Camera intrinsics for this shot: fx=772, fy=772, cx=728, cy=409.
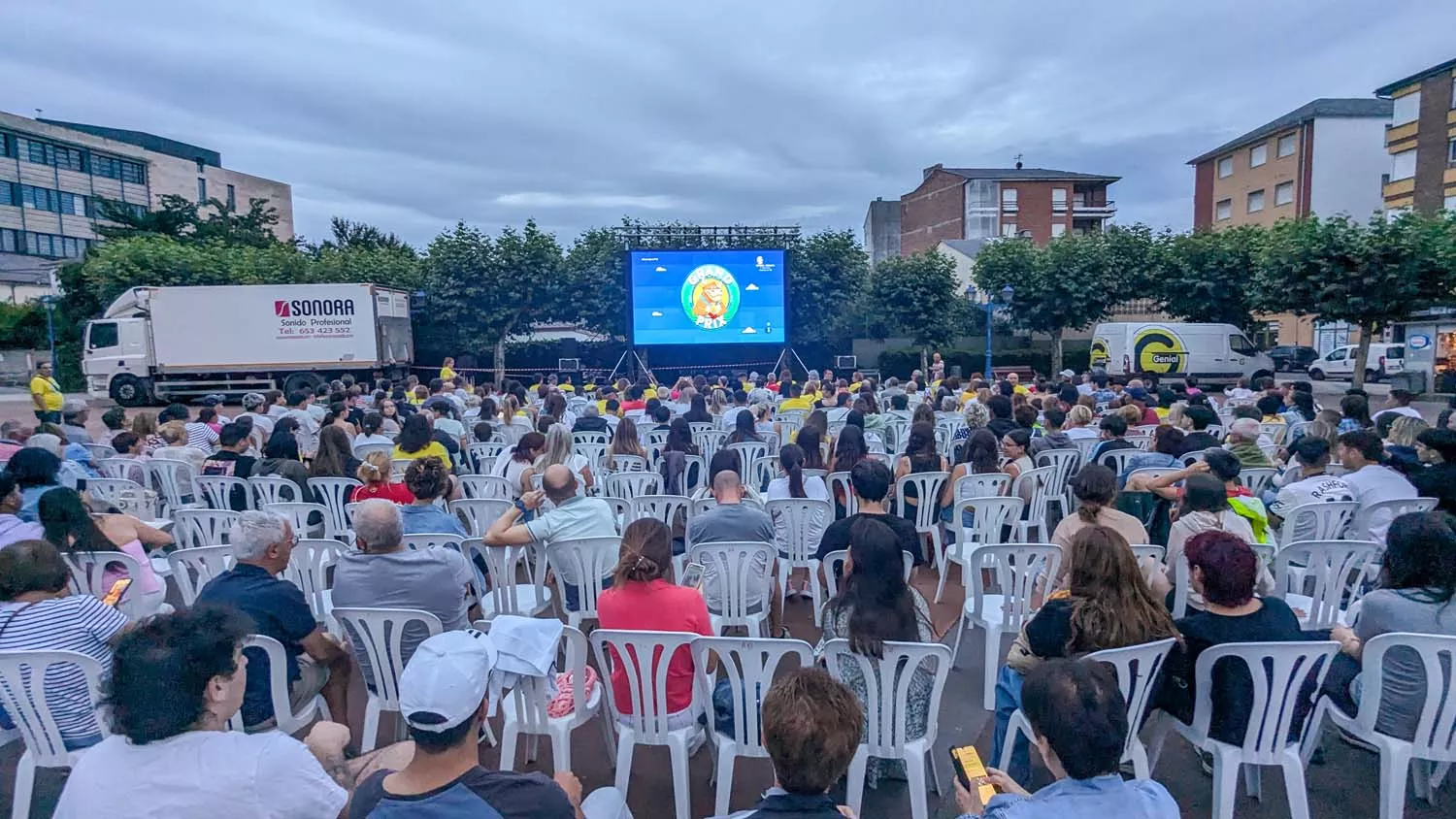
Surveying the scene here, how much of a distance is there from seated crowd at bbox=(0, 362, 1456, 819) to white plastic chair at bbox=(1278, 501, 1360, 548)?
3 centimetres

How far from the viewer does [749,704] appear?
2.49 m

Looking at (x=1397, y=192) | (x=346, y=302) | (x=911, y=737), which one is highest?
(x=1397, y=192)

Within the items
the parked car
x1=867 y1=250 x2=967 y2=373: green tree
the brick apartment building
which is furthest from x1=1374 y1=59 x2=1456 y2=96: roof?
x1=867 y1=250 x2=967 y2=373: green tree

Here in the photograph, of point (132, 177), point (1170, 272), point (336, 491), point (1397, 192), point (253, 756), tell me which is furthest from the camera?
point (132, 177)

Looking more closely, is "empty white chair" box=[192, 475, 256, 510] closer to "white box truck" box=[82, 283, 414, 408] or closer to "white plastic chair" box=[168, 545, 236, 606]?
"white plastic chair" box=[168, 545, 236, 606]

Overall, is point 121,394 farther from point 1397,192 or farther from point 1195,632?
point 1397,192

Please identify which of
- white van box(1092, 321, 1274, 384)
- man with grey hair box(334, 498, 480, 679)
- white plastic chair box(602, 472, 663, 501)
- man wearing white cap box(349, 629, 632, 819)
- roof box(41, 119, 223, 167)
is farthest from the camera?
roof box(41, 119, 223, 167)

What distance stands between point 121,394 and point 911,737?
23.2 meters

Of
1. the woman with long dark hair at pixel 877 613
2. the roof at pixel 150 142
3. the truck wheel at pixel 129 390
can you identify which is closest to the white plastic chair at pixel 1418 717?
the woman with long dark hair at pixel 877 613

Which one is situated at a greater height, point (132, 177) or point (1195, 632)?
point (132, 177)

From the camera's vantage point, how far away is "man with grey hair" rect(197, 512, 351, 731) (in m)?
2.64

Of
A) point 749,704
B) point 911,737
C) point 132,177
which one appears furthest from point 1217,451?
point 132,177

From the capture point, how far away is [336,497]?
5477 millimetres

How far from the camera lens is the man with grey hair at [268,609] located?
2.64 meters
